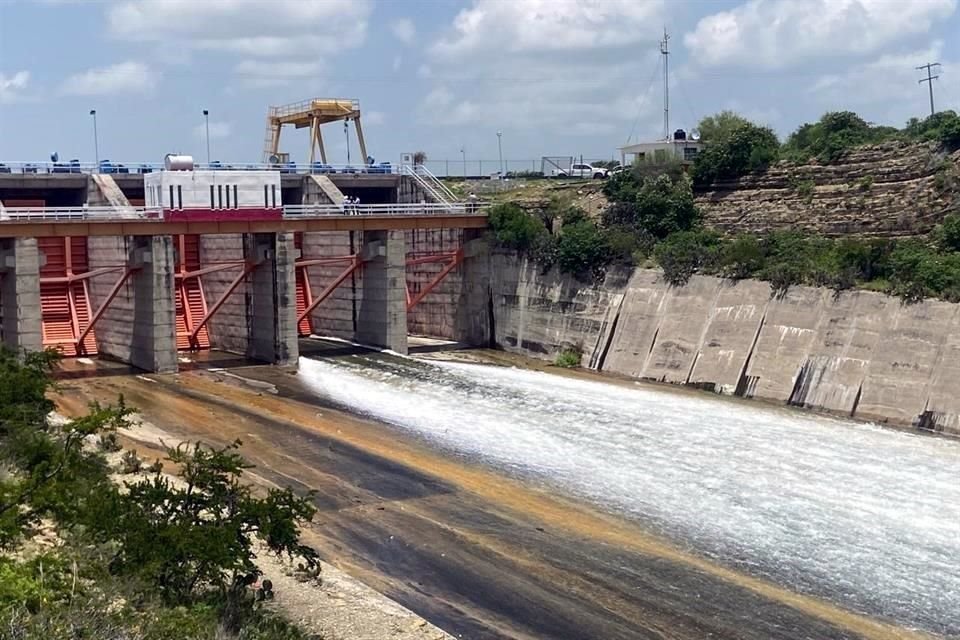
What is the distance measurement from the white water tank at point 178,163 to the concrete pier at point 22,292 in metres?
10.2

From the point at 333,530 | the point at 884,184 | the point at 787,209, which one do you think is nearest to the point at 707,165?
the point at 787,209

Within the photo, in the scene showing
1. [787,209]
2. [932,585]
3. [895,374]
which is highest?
[787,209]

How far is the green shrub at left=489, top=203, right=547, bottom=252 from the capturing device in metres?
57.0

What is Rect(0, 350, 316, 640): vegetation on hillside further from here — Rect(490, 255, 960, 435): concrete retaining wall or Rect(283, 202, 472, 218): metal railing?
Rect(283, 202, 472, 218): metal railing

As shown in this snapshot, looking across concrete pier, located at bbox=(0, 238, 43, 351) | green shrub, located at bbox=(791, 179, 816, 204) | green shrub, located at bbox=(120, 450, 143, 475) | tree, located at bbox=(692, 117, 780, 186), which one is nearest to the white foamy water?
green shrub, located at bbox=(120, 450, 143, 475)

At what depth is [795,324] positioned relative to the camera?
43781mm

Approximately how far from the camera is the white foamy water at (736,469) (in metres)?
25.2

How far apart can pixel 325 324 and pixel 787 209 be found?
25.6 metres

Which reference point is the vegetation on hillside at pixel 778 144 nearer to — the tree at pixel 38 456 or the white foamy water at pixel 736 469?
the white foamy water at pixel 736 469

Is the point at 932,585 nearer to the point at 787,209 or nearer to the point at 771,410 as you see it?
the point at 771,410

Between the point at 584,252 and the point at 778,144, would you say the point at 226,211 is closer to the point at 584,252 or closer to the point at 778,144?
the point at 584,252

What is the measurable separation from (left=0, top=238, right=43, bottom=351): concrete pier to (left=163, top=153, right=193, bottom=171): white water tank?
10.2 meters

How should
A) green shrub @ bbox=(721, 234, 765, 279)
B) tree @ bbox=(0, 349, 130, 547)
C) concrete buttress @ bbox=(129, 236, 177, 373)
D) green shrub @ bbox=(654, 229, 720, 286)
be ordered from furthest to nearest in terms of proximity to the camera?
green shrub @ bbox=(654, 229, 720, 286) → concrete buttress @ bbox=(129, 236, 177, 373) → green shrub @ bbox=(721, 234, 765, 279) → tree @ bbox=(0, 349, 130, 547)

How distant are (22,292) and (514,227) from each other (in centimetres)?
2451
